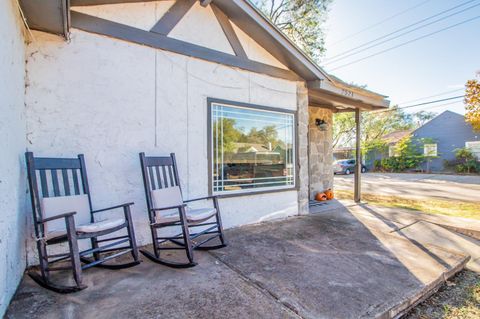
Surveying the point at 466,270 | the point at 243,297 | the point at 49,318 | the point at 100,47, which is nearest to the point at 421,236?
the point at 466,270

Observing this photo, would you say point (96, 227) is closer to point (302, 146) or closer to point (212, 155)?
point (212, 155)

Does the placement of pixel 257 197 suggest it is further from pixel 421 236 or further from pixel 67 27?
pixel 67 27

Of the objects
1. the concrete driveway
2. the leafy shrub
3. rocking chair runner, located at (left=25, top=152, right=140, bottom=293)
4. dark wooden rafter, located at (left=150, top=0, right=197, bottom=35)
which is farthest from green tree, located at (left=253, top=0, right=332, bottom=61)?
the leafy shrub

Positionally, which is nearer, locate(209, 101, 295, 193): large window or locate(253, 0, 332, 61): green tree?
locate(209, 101, 295, 193): large window

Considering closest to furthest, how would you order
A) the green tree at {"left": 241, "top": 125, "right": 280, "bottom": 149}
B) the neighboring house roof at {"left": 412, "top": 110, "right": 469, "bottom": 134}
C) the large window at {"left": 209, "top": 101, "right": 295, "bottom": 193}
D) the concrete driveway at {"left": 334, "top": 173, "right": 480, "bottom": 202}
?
the large window at {"left": 209, "top": 101, "right": 295, "bottom": 193}, the green tree at {"left": 241, "top": 125, "right": 280, "bottom": 149}, the concrete driveway at {"left": 334, "top": 173, "right": 480, "bottom": 202}, the neighboring house roof at {"left": 412, "top": 110, "right": 469, "bottom": 134}

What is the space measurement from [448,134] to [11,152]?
23.8 meters

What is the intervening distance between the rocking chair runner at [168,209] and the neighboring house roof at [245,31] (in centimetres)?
147

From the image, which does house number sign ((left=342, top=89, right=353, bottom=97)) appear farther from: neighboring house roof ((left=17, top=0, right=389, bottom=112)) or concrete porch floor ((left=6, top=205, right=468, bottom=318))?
concrete porch floor ((left=6, top=205, right=468, bottom=318))

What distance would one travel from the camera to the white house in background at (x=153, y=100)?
215 centimetres

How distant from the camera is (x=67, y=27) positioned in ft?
7.82

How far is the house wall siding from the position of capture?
17328mm

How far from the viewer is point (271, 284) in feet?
6.79

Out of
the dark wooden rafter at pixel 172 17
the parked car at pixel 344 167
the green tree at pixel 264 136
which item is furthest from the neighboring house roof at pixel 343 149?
the dark wooden rafter at pixel 172 17

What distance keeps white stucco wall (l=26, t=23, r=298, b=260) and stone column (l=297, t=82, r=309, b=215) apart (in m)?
1.37
